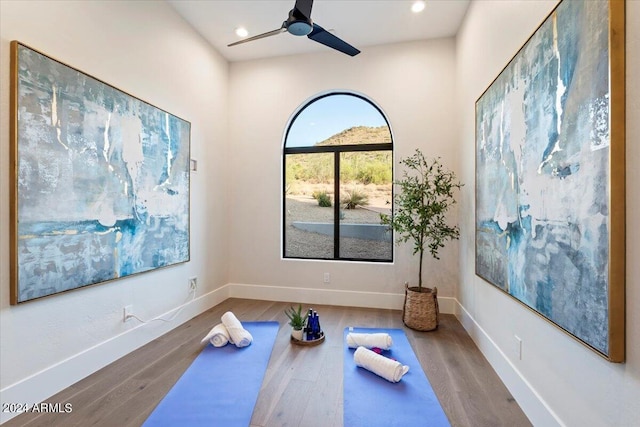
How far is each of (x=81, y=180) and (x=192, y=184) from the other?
1265mm

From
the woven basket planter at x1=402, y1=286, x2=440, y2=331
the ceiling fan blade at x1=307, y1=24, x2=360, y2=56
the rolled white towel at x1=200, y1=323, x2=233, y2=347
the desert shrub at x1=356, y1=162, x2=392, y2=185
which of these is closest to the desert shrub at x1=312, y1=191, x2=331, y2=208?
the desert shrub at x1=356, y1=162, x2=392, y2=185

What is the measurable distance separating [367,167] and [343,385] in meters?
2.60

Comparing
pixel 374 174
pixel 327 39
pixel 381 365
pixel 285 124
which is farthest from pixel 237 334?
pixel 327 39

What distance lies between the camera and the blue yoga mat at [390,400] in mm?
1661

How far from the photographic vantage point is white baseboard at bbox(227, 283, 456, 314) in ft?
11.6

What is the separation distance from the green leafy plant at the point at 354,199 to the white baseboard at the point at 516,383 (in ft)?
5.97

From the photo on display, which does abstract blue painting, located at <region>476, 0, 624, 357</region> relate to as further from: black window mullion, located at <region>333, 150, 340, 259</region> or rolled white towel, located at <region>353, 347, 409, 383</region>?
black window mullion, located at <region>333, 150, 340, 259</region>

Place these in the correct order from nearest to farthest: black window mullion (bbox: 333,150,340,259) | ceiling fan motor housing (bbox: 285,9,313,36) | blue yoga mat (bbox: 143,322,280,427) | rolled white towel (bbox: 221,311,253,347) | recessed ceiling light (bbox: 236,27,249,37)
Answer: blue yoga mat (bbox: 143,322,280,427)
ceiling fan motor housing (bbox: 285,9,313,36)
rolled white towel (bbox: 221,311,253,347)
recessed ceiling light (bbox: 236,27,249,37)
black window mullion (bbox: 333,150,340,259)

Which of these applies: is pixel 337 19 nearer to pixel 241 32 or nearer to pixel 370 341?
pixel 241 32

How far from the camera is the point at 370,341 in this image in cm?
246

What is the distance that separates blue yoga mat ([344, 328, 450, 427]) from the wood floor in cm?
6

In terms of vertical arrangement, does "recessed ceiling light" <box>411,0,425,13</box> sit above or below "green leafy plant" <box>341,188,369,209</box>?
above

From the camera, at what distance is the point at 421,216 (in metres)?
2.98

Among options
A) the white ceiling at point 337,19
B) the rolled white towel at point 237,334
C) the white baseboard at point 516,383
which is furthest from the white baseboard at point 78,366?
the white ceiling at point 337,19
